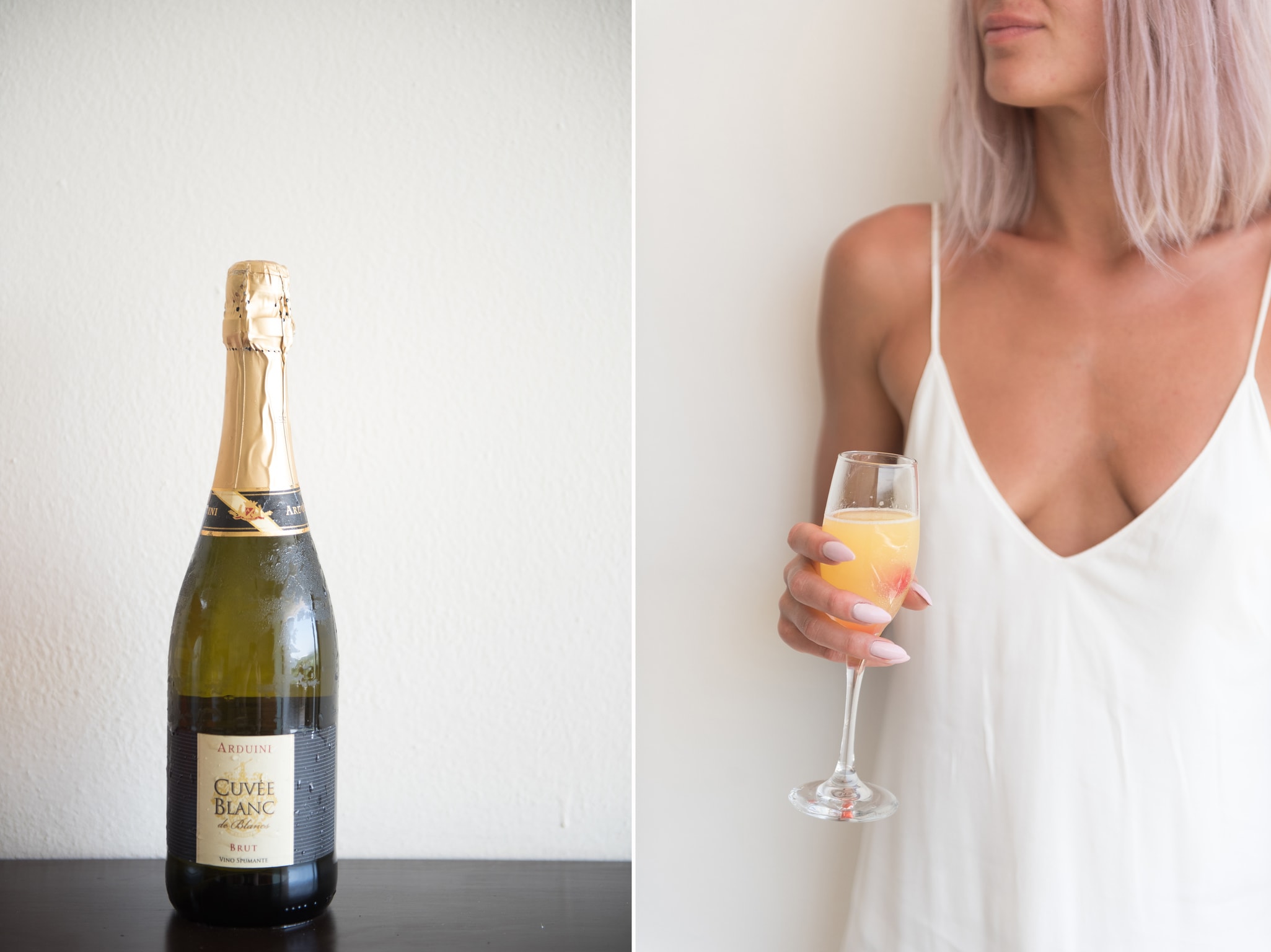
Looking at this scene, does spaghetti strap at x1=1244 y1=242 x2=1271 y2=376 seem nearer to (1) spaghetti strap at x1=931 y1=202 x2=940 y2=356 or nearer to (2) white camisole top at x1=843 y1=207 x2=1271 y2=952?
(2) white camisole top at x1=843 y1=207 x2=1271 y2=952

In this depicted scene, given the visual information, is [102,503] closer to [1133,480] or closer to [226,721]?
[226,721]

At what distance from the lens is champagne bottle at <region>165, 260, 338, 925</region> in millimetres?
738

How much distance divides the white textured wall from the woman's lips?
0.33 meters

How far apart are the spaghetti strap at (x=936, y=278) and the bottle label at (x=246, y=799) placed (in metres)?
0.50

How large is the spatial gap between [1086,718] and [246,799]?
0.54m

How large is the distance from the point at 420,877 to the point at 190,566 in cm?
30

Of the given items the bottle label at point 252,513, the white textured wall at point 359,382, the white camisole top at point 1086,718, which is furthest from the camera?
the white textured wall at point 359,382

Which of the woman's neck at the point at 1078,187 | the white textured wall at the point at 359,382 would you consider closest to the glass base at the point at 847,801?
the white textured wall at the point at 359,382

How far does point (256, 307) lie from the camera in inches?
29.9

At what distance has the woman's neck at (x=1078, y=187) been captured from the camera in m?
0.73

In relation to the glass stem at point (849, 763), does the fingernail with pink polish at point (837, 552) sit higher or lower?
higher

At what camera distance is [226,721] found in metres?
0.80

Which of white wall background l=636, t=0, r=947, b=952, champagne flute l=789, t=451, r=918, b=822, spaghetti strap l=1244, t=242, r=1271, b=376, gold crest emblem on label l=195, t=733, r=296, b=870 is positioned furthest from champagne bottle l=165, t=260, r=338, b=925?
spaghetti strap l=1244, t=242, r=1271, b=376

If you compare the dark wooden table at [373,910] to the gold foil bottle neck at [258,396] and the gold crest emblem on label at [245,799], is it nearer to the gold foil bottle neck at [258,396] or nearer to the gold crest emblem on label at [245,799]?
the gold crest emblem on label at [245,799]
